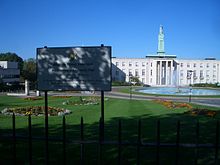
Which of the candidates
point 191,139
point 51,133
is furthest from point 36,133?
point 191,139

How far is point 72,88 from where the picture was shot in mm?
8352

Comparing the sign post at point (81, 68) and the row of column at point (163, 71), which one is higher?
the row of column at point (163, 71)

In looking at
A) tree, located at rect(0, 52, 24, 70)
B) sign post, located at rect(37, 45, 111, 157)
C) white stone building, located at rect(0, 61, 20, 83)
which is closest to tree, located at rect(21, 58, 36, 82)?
white stone building, located at rect(0, 61, 20, 83)

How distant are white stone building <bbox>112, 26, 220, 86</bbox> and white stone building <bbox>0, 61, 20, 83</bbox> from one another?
1706 inches

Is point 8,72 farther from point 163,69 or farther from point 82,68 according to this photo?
point 82,68

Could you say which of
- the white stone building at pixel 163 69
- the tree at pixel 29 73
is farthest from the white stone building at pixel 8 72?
the white stone building at pixel 163 69

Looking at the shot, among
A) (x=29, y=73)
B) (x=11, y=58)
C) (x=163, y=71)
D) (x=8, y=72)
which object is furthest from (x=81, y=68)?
(x=11, y=58)

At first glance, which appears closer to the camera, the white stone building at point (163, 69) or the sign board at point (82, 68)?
the sign board at point (82, 68)

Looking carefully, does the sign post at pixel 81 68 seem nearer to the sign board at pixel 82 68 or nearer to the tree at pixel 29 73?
the sign board at pixel 82 68

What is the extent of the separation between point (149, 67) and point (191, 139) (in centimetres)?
10484

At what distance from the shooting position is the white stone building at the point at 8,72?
7519cm

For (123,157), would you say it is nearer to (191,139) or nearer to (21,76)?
(191,139)

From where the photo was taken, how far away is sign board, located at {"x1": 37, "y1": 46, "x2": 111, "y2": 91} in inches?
326

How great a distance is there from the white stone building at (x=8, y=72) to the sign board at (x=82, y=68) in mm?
69346
